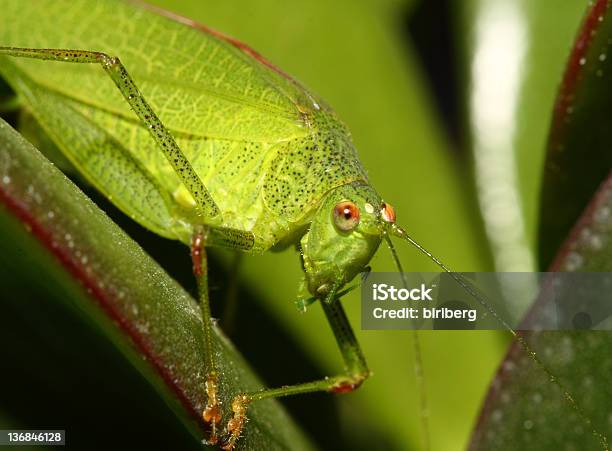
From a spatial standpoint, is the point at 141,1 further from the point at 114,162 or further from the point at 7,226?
the point at 7,226

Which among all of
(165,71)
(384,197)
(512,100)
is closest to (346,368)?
(384,197)

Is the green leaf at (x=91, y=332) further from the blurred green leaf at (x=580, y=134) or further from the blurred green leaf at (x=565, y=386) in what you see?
the blurred green leaf at (x=580, y=134)

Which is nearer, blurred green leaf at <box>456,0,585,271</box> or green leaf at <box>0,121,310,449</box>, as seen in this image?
green leaf at <box>0,121,310,449</box>

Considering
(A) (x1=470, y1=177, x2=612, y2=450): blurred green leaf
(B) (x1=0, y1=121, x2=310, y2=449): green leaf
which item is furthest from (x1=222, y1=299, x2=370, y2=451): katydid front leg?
(A) (x1=470, y1=177, x2=612, y2=450): blurred green leaf

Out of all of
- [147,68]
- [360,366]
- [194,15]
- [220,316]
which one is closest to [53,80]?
[147,68]

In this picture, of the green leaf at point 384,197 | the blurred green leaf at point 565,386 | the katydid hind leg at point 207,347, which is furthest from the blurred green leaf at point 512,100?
the katydid hind leg at point 207,347

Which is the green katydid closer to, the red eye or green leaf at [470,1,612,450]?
the red eye

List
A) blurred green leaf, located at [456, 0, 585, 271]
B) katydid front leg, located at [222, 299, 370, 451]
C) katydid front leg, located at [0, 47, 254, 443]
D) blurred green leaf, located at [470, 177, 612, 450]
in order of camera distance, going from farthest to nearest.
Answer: blurred green leaf, located at [456, 0, 585, 271]
katydid front leg, located at [0, 47, 254, 443]
katydid front leg, located at [222, 299, 370, 451]
blurred green leaf, located at [470, 177, 612, 450]
